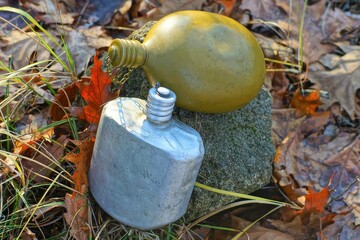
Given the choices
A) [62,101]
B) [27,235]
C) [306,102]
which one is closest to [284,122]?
[306,102]

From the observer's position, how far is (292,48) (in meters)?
2.78

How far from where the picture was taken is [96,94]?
193 cm

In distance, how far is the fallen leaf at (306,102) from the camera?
251 centimetres

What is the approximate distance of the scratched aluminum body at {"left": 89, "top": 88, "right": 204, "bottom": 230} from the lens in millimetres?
1551

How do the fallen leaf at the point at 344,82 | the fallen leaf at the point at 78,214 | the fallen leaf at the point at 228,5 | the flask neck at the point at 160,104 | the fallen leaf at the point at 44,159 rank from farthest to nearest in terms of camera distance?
the fallen leaf at the point at 228,5 < the fallen leaf at the point at 344,82 < the fallen leaf at the point at 44,159 < the fallen leaf at the point at 78,214 < the flask neck at the point at 160,104

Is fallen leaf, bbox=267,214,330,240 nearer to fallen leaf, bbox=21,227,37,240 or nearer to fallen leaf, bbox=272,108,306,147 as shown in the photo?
fallen leaf, bbox=272,108,306,147

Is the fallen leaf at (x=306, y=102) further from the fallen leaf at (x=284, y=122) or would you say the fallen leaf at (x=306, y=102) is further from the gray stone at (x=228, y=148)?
the gray stone at (x=228, y=148)

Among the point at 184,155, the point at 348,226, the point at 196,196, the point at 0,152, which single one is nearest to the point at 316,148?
the point at 348,226

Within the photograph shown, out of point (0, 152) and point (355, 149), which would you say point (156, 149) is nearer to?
point (0, 152)

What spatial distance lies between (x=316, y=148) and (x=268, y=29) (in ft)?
2.59

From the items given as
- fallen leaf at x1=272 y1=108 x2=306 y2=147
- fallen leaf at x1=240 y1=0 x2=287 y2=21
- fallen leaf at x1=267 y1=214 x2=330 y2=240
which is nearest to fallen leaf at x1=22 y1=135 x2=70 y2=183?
fallen leaf at x1=267 y1=214 x2=330 y2=240

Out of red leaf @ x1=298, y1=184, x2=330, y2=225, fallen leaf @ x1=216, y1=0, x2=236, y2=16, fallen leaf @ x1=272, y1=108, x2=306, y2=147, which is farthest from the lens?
fallen leaf @ x1=216, y1=0, x2=236, y2=16

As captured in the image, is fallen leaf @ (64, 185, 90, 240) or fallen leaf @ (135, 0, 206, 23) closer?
fallen leaf @ (64, 185, 90, 240)

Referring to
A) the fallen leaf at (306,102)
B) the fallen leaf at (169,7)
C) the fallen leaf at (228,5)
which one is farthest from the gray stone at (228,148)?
the fallen leaf at (228,5)
